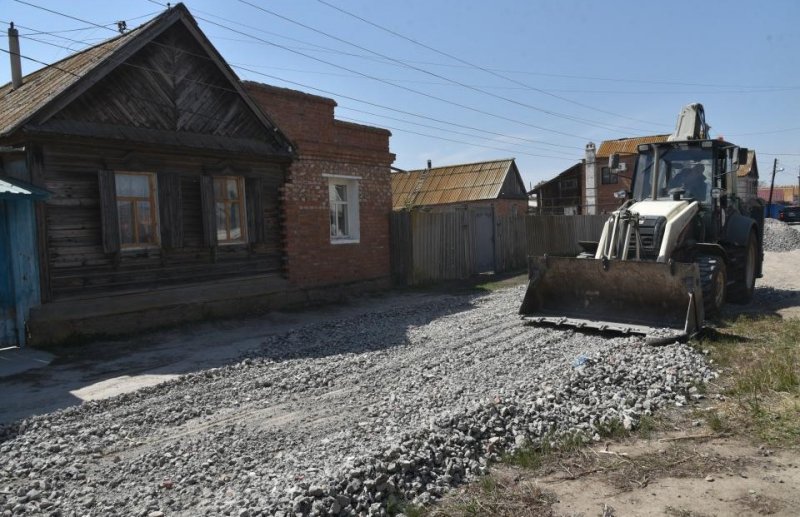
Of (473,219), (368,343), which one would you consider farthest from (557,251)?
(368,343)

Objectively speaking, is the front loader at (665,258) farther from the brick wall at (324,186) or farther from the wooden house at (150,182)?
the wooden house at (150,182)

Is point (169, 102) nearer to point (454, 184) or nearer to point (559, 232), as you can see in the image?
point (559, 232)

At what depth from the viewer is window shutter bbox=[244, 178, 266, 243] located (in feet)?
40.0

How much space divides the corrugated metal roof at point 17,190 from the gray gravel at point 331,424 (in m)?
3.87

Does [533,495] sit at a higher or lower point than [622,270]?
lower

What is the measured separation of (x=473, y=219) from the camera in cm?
1842

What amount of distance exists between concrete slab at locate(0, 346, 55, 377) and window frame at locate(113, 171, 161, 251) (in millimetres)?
2208

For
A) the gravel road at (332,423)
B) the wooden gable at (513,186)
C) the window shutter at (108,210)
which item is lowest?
the gravel road at (332,423)

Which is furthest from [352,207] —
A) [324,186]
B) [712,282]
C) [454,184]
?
[454,184]

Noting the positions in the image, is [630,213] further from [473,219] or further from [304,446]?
[473,219]

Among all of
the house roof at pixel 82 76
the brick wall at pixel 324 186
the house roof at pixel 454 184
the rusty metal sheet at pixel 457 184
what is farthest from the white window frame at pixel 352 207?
the rusty metal sheet at pixel 457 184

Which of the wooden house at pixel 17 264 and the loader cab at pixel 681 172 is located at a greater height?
the loader cab at pixel 681 172

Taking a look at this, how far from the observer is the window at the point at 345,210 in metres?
14.8

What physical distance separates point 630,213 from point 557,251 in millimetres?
13958
